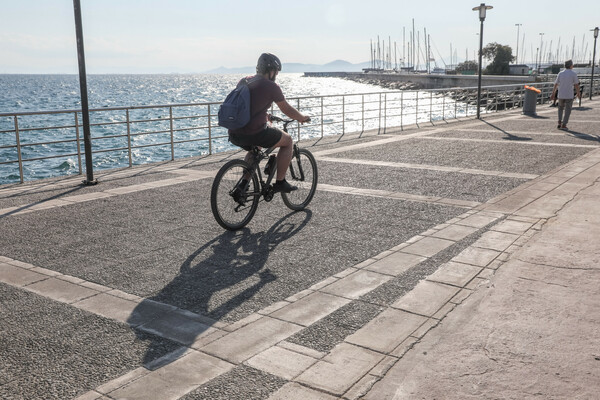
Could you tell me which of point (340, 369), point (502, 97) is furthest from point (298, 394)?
point (502, 97)

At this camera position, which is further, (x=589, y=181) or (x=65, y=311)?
(x=589, y=181)

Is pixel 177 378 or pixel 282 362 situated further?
pixel 282 362

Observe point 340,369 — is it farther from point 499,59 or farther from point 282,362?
point 499,59

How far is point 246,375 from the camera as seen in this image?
317 cm

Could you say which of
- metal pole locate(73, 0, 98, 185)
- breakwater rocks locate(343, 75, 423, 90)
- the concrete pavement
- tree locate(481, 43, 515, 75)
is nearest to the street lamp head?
the concrete pavement

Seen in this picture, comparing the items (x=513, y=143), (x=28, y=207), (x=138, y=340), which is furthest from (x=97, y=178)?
(x=513, y=143)

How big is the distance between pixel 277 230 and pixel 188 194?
2.42 meters

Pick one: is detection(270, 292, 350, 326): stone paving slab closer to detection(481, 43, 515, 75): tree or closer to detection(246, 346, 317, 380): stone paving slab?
detection(246, 346, 317, 380): stone paving slab

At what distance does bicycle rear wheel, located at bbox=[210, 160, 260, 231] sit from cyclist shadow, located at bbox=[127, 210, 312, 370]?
18cm

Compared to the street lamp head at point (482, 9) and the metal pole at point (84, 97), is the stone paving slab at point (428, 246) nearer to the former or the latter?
the metal pole at point (84, 97)

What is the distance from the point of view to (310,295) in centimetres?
438

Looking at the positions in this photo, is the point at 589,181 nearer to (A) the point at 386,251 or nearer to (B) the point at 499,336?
(A) the point at 386,251

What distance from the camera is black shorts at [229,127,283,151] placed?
Result: 6.27 m

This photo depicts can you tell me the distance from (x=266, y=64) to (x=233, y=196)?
1413mm
